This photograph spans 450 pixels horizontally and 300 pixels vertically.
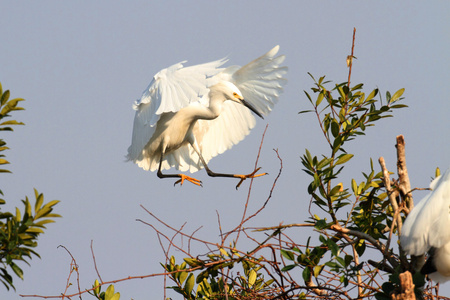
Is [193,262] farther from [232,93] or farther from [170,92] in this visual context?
[232,93]

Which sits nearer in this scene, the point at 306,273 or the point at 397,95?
the point at 306,273

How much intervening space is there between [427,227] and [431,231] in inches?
1.2

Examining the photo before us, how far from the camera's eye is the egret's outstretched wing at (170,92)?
5199 millimetres

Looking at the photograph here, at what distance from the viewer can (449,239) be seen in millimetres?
3357

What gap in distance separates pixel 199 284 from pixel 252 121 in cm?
290

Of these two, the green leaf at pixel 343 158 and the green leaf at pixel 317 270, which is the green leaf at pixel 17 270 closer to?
the green leaf at pixel 317 270

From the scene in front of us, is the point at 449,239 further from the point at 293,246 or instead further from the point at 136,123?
the point at 136,123

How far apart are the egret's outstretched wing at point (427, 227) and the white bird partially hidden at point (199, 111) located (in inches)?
87.7

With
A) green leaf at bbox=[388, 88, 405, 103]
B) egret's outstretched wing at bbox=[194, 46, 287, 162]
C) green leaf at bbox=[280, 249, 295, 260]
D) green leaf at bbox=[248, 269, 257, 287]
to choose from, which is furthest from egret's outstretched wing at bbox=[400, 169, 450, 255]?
egret's outstretched wing at bbox=[194, 46, 287, 162]

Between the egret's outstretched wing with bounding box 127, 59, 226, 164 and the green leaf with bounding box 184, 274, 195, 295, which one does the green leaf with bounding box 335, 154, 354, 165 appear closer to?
the green leaf with bounding box 184, 274, 195, 295

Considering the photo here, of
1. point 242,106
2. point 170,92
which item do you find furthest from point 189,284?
point 242,106

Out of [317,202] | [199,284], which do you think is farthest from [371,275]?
[199,284]

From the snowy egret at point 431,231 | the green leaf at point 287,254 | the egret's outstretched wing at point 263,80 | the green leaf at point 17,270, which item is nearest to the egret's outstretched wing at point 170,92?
the egret's outstretched wing at point 263,80

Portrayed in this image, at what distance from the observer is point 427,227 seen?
328 centimetres
